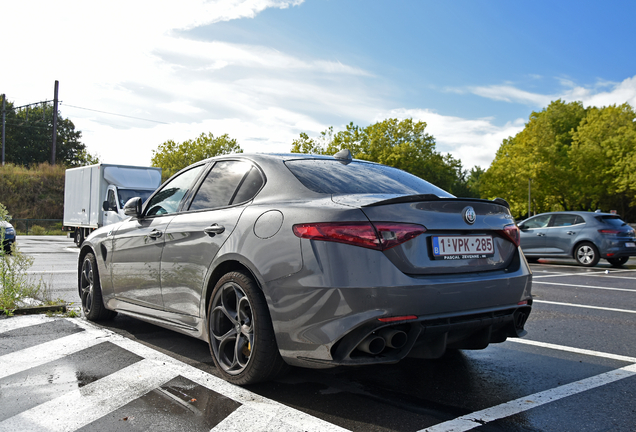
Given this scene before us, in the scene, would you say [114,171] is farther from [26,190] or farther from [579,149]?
[579,149]

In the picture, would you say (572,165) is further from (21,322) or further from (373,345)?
(373,345)

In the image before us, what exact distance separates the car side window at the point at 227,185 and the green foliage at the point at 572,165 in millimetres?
43898

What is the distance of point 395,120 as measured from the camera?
188ft

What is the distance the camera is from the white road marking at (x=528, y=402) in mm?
2924

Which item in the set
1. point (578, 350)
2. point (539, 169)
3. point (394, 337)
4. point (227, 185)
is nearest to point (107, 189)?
point (227, 185)

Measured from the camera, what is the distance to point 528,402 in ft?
10.9

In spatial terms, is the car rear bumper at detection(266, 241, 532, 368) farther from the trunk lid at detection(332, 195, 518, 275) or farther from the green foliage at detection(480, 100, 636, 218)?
the green foliage at detection(480, 100, 636, 218)

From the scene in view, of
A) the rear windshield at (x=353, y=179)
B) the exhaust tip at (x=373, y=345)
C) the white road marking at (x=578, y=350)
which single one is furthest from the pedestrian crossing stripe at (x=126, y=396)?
the white road marking at (x=578, y=350)

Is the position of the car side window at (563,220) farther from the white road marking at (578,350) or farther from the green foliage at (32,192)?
the green foliage at (32,192)

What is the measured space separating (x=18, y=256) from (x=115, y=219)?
452 inches

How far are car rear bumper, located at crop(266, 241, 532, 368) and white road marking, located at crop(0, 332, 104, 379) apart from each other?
6.93 ft

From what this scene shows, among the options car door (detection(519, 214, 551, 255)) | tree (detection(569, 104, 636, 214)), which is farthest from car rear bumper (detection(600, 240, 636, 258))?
tree (detection(569, 104, 636, 214))

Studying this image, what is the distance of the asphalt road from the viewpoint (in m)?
3.00

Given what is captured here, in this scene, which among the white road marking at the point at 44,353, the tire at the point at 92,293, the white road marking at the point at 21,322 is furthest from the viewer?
the tire at the point at 92,293
